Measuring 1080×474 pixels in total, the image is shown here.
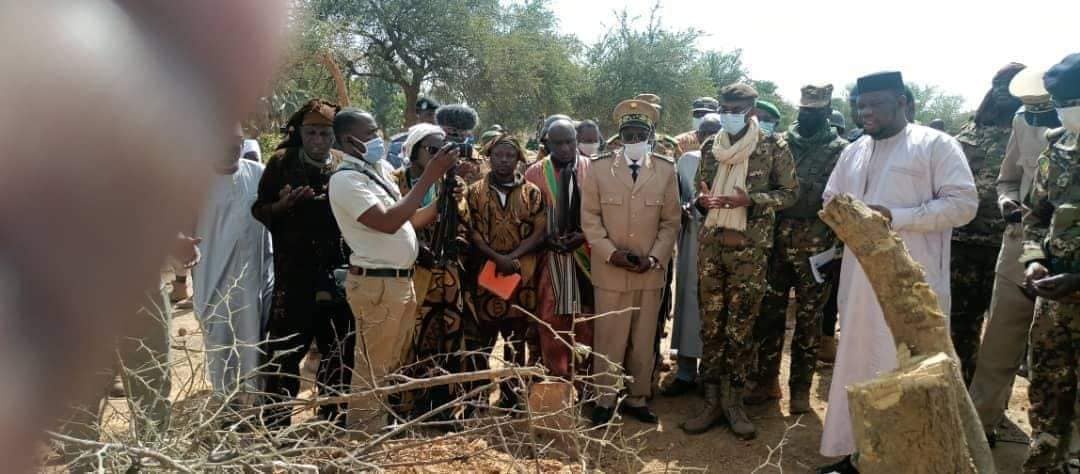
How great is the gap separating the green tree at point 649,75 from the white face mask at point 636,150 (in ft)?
67.1

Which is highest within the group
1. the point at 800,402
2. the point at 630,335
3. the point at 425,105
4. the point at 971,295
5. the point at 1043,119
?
the point at 425,105

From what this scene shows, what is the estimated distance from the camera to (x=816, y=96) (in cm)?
483

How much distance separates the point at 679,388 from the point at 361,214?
2.87m

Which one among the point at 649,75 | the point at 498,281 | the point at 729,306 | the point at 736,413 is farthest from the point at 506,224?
the point at 649,75

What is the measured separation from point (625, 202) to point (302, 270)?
2.01 metres

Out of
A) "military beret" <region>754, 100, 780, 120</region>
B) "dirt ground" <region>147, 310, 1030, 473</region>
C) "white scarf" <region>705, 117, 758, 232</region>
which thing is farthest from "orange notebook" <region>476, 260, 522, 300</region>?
"military beret" <region>754, 100, 780, 120</region>

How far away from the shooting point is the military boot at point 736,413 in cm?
436

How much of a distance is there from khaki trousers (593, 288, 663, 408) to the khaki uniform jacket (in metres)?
0.09

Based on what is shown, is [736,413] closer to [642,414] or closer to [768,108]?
[642,414]

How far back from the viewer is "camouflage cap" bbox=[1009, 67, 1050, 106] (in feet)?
13.2

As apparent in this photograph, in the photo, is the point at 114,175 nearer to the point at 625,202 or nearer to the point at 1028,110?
the point at 625,202

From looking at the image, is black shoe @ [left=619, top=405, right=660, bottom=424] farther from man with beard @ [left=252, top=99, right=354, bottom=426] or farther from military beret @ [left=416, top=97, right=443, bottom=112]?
military beret @ [left=416, top=97, right=443, bottom=112]

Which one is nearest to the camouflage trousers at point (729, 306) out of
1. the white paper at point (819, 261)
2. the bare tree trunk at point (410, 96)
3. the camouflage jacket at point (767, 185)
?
the camouflage jacket at point (767, 185)

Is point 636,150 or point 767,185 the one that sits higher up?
point 636,150
